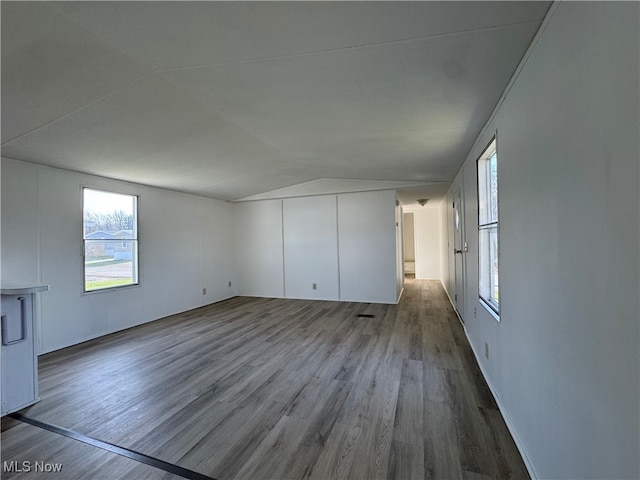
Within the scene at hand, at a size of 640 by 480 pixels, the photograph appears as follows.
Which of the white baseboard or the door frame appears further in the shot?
the door frame

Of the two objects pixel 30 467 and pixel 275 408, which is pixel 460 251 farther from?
pixel 30 467

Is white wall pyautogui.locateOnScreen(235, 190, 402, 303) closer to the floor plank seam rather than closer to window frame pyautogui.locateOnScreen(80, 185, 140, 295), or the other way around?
window frame pyautogui.locateOnScreen(80, 185, 140, 295)

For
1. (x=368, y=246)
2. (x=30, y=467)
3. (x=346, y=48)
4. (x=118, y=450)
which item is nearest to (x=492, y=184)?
(x=346, y=48)

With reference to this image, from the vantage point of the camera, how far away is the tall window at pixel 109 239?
12.8 ft

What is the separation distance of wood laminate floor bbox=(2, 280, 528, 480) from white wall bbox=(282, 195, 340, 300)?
216 cm

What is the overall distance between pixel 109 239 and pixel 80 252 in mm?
429

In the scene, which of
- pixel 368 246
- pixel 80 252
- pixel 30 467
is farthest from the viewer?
pixel 368 246

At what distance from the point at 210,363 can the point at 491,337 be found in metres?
2.76

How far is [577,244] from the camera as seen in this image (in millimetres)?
1031

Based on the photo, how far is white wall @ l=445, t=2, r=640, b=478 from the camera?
2.52 feet

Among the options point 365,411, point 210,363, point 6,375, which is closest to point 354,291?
point 210,363

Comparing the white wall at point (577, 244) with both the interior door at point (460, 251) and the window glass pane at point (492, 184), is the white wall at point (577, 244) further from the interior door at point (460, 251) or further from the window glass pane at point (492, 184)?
the interior door at point (460, 251)

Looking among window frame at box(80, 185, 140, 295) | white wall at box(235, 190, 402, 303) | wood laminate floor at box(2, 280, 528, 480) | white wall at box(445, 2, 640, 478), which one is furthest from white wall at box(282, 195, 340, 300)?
white wall at box(445, 2, 640, 478)

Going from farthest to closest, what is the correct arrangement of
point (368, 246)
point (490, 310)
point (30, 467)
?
point (368, 246), point (490, 310), point (30, 467)
